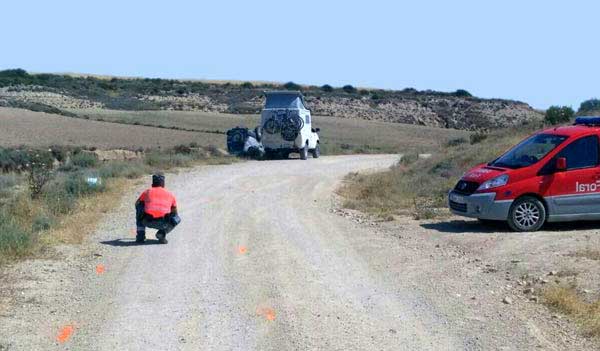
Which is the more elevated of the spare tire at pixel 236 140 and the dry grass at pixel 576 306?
the spare tire at pixel 236 140

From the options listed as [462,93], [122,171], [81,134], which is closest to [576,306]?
[122,171]

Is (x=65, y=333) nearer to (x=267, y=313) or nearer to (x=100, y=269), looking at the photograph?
(x=267, y=313)

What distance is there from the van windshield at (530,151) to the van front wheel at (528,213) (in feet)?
2.28

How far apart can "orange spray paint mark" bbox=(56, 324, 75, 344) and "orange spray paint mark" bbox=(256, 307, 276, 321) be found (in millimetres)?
1987

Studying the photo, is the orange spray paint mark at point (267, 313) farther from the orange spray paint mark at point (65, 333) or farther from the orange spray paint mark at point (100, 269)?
the orange spray paint mark at point (100, 269)

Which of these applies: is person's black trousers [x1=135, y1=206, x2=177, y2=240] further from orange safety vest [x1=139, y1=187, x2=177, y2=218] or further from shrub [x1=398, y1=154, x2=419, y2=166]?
shrub [x1=398, y1=154, x2=419, y2=166]

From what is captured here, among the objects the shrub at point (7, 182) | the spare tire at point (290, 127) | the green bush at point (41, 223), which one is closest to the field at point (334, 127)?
the spare tire at point (290, 127)

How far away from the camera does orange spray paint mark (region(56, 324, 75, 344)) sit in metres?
9.62

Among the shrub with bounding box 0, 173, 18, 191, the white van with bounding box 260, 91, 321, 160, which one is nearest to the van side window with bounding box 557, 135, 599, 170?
the shrub with bounding box 0, 173, 18, 191

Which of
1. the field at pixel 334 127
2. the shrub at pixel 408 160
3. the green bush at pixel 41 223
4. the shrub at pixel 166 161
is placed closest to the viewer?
the green bush at pixel 41 223

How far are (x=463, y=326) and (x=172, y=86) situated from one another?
121589 mm

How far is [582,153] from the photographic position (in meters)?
16.8

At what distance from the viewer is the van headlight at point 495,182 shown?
658 inches

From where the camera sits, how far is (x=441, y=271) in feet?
43.3
